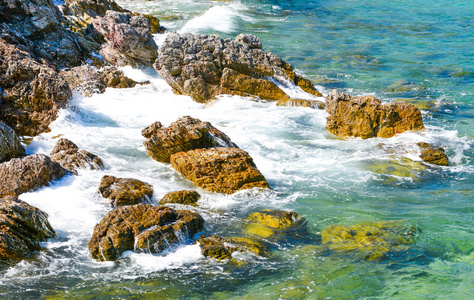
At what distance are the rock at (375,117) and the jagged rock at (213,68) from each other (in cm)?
363

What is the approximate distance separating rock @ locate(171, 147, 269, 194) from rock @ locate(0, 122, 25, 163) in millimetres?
4236

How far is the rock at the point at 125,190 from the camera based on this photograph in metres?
9.19

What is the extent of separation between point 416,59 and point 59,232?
2053cm

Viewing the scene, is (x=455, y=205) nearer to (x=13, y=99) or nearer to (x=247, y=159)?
(x=247, y=159)

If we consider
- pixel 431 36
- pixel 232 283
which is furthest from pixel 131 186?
pixel 431 36

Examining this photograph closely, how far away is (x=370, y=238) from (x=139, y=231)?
163 inches

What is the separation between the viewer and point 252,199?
9.83 m

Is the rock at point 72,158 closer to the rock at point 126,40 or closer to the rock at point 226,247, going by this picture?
the rock at point 226,247

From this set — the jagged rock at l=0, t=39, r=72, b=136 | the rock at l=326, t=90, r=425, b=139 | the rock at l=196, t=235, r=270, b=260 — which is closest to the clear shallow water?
the rock at l=196, t=235, r=270, b=260

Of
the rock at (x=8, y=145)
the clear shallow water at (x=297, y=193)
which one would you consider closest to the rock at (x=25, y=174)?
the clear shallow water at (x=297, y=193)

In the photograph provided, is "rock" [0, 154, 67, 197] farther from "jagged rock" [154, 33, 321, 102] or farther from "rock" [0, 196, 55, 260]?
"jagged rock" [154, 33, 321, 102]

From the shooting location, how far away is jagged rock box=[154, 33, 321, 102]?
653 inches

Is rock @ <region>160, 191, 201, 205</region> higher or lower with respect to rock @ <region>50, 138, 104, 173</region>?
lower

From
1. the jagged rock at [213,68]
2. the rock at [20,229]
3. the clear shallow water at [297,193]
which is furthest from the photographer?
the jagged rock at [213,68]
